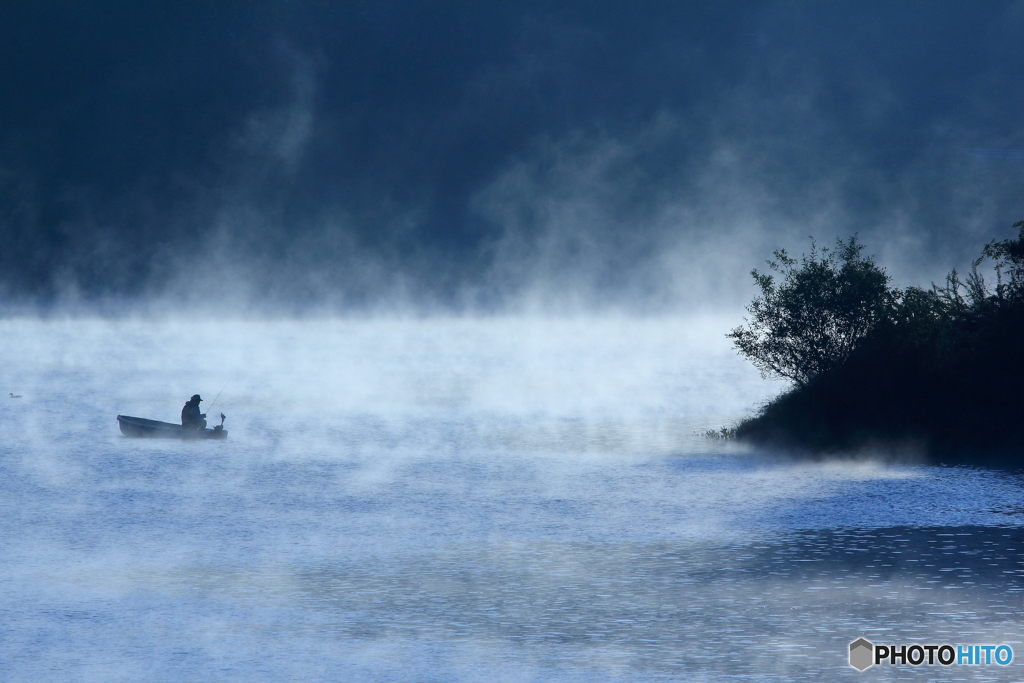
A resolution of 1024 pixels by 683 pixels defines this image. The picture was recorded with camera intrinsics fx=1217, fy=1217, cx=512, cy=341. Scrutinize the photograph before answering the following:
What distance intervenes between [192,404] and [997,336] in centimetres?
3948

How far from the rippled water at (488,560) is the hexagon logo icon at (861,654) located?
278mm

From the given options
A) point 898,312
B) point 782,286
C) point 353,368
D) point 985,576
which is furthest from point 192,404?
point 353,368

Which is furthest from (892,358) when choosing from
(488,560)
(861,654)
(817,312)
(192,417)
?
(192,417)

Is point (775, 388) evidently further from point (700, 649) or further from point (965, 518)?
point (700, 649)

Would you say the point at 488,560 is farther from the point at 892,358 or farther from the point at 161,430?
the point at 161,430

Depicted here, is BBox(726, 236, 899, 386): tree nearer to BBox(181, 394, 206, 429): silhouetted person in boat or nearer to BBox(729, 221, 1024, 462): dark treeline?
BBox(729, 221, 1024, 462): dark treeline

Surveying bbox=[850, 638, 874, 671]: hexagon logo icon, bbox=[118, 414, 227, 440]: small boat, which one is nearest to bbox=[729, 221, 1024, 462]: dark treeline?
bbox=[118, 414, 227, 440]: small boat

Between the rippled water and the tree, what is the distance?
18.0 ft

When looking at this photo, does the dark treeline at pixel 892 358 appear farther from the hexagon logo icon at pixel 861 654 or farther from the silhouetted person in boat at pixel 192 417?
the hexagon logo icon at pixel 861 654

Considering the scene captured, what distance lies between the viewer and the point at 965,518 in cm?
3462

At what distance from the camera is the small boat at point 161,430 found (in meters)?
63.3

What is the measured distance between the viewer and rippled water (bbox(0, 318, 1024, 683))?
70.8ft

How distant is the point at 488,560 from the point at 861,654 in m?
11.3

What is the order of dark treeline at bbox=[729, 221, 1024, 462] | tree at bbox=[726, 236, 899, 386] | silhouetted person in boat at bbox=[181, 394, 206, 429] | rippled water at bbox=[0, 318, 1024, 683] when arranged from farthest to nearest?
silhouetted person in boat at bbox=[181, 394, 206, 429] → tree at bbox=[726, 236, 899, 386] → dark treeline at bbox=[729, 221, 1024, 462] → rippled water at bbox=[0, 318, 1024, 683]
